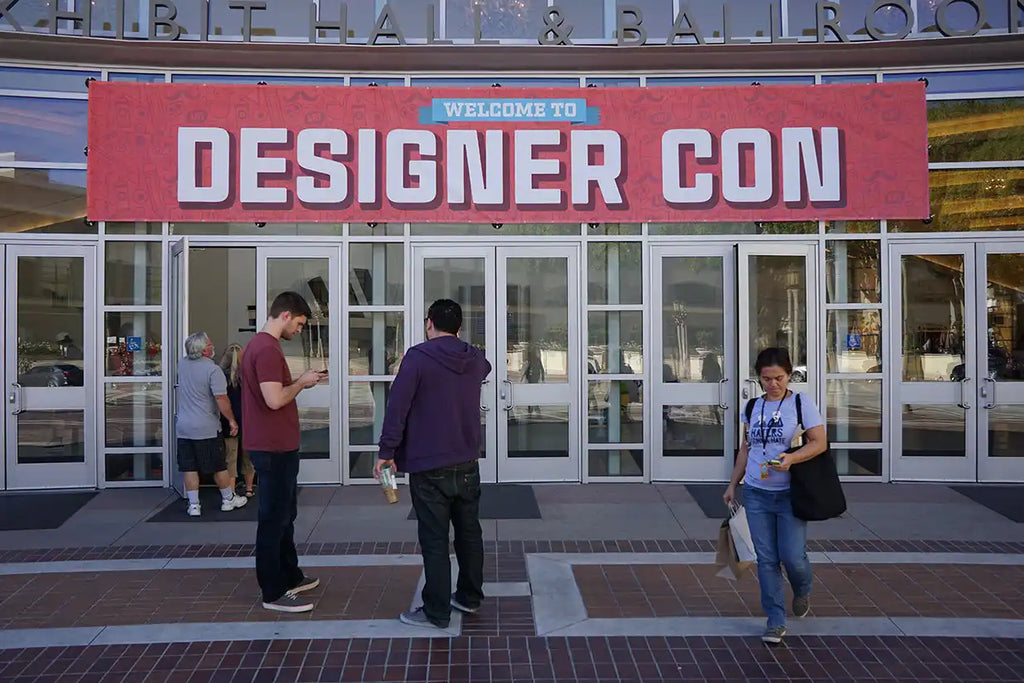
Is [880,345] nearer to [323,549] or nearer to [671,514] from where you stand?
[671,514]

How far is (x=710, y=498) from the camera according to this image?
8180 mm

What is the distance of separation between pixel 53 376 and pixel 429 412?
5.98m

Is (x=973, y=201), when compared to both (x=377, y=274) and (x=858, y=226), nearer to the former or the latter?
(x=858, y=226)

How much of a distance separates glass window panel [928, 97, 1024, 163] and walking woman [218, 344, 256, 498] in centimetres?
783

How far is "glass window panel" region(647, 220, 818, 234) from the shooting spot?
9.02 m

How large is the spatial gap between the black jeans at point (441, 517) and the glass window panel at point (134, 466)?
17.2ft

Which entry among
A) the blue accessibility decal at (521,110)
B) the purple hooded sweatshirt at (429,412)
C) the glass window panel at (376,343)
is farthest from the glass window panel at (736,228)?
the purple hooded sweatshirt at (429,412)

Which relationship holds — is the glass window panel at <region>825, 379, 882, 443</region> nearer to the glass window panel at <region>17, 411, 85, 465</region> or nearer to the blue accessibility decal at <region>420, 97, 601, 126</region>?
the blue accessibility decal at <region>420, 97, 601, 126</region>

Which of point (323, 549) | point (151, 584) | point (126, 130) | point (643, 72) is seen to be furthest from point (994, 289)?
point (126, 130)

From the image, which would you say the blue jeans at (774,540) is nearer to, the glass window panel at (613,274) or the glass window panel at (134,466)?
the glass window panel at (613,274)

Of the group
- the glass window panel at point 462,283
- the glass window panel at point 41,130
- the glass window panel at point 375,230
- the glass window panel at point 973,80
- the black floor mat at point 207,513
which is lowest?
the black floor mat at point 207,513

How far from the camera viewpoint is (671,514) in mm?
7594

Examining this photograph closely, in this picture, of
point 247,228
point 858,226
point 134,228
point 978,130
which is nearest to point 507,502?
point 247,228

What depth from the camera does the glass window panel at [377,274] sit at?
9.00m
